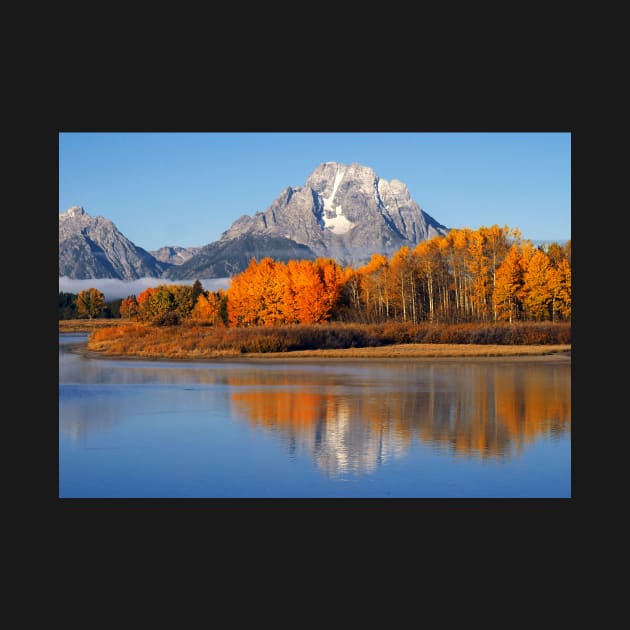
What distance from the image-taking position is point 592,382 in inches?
487

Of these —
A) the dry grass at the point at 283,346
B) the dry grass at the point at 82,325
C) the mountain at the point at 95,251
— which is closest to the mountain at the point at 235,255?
the mountain at the point at 95,251

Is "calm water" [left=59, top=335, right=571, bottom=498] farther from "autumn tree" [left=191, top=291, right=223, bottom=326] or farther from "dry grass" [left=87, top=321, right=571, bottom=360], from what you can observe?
"autumn tree" [left=191, top=291, right=223, bottom=326]

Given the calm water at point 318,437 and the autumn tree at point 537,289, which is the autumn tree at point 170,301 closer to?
the autumn tree at point 537,289

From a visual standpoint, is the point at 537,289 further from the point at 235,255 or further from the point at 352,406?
the point at 235,255

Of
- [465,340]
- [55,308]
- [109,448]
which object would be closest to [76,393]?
[109,448]

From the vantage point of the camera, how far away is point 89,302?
8188 centimetres

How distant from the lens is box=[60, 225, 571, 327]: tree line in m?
55.7

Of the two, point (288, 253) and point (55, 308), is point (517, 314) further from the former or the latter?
point (288, 253)

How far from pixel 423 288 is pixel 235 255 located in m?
114

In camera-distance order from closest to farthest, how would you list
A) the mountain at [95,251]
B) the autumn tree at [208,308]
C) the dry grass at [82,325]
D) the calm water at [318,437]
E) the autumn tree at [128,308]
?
the calm water at [318,437], the mountain at [95,251], the dry grass at [82,325], the autumn tree at [208,308], the autumn tree at [128,308]

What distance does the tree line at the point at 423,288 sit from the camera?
55.7m

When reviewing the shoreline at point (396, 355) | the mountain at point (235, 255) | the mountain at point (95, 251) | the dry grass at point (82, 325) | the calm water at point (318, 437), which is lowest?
the calm water at point (318, 437)

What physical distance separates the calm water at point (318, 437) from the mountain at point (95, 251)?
20.2 metres

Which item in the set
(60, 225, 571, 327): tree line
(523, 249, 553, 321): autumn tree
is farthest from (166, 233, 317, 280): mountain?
(523, 249, 553, 321): autumn tree
